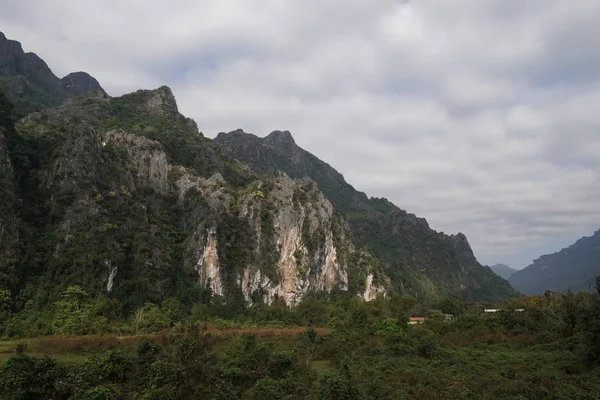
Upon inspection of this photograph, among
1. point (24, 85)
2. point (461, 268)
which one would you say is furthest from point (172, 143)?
point (461, 268)

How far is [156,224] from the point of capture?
5281 centimetres

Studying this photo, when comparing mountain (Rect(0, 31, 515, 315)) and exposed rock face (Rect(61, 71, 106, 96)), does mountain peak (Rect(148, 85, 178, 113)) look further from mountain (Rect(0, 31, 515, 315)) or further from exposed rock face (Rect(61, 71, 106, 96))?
exposed rock face (Rect(61, 71, 106, 96))

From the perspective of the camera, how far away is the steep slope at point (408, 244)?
11475 cm

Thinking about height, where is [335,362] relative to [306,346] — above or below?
below

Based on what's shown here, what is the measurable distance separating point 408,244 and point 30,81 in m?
115

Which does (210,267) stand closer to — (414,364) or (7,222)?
(7,222)

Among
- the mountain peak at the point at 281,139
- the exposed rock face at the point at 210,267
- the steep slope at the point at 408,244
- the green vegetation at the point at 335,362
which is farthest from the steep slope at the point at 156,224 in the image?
the mountain peak at the point at 281,139

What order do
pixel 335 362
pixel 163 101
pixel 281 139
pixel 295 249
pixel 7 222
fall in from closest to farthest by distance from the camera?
1. pixel 335 362
2. pixel 7 222
3. pixel 295 249
4. pixel 163 101
5. pixel 281 139

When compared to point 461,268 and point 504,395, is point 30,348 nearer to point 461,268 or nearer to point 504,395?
point 504,395

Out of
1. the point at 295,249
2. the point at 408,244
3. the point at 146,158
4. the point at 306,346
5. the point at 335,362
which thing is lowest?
the point at 335,362

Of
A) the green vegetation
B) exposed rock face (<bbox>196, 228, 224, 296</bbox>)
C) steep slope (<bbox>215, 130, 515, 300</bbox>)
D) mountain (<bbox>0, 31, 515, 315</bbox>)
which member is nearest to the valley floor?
the green vegetation

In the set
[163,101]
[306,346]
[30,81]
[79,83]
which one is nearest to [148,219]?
[306,346]

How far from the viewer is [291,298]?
191 feet

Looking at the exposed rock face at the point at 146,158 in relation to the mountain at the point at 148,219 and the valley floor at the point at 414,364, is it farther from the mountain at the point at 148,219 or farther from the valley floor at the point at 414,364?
the valley floor at the point at 414,364
